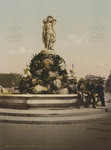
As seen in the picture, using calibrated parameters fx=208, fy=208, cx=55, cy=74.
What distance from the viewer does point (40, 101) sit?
33.1 ft

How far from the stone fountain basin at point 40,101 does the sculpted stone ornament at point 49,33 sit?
→ 6.54 metres

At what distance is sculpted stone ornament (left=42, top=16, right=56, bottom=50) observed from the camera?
52.6 feet

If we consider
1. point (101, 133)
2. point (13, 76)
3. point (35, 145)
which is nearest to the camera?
point (35, 145)

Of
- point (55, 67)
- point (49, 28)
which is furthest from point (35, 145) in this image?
point (49, 28)

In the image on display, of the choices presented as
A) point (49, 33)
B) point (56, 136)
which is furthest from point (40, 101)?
point (49, 33)

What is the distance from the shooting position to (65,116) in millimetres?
8508

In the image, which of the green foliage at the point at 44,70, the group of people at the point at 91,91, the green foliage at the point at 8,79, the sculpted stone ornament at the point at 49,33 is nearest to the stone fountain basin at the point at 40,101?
the group of people at the point at 91,91

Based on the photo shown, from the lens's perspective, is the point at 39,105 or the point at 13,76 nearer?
the point at 39,105

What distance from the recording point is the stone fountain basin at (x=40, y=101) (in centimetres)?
1007

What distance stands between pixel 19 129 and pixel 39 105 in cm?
307

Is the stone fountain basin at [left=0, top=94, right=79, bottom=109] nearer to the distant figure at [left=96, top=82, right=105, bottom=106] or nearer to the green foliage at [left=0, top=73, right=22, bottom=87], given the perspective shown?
the distant figure at [left=96, top=82, right=105, bottom=106]

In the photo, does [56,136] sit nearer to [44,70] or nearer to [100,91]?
[100,91]

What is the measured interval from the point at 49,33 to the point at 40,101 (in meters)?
7.47

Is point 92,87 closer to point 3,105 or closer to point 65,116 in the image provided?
point 65,116
